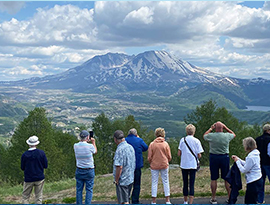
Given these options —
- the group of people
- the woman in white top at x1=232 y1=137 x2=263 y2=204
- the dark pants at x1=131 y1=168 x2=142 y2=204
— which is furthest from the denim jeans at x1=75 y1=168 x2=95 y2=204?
the woman in white top at x1=232 y1=137 x2=263 y2=204

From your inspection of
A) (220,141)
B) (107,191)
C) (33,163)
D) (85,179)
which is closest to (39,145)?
(107,191)

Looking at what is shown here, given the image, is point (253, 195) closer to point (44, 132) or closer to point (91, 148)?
point (91, 148)

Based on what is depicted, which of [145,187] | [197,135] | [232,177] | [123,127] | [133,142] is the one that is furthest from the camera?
[123,127]

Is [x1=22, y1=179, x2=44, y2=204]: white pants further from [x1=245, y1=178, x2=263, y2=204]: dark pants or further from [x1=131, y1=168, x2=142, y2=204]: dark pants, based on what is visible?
[x1=245, y1=178, x2=263, y2=204]: dark pants

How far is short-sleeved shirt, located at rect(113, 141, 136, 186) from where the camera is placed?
917cm

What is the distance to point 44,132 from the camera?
3859cm

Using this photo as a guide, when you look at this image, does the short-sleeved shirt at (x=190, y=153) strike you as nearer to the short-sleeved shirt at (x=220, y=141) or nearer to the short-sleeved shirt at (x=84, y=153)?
the short-sleeved shirt at (x=220, y=141)

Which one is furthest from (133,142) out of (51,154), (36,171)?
(51,154)

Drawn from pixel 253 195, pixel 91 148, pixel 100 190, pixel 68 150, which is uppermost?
pixel 91 148

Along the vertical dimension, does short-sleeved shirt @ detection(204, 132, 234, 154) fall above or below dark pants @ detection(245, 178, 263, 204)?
above

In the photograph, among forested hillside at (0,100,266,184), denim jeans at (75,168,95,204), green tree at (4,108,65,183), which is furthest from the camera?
forested hillside at (0,100,266,184)

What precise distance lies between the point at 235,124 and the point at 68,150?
2840 centimetres

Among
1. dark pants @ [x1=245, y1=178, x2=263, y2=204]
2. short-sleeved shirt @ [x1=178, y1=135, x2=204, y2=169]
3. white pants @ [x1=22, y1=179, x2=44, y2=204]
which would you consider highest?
short-sleeved shirt @ [x1=178, y1=135, x2=204, y2=169]

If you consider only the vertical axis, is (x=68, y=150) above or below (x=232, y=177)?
below
